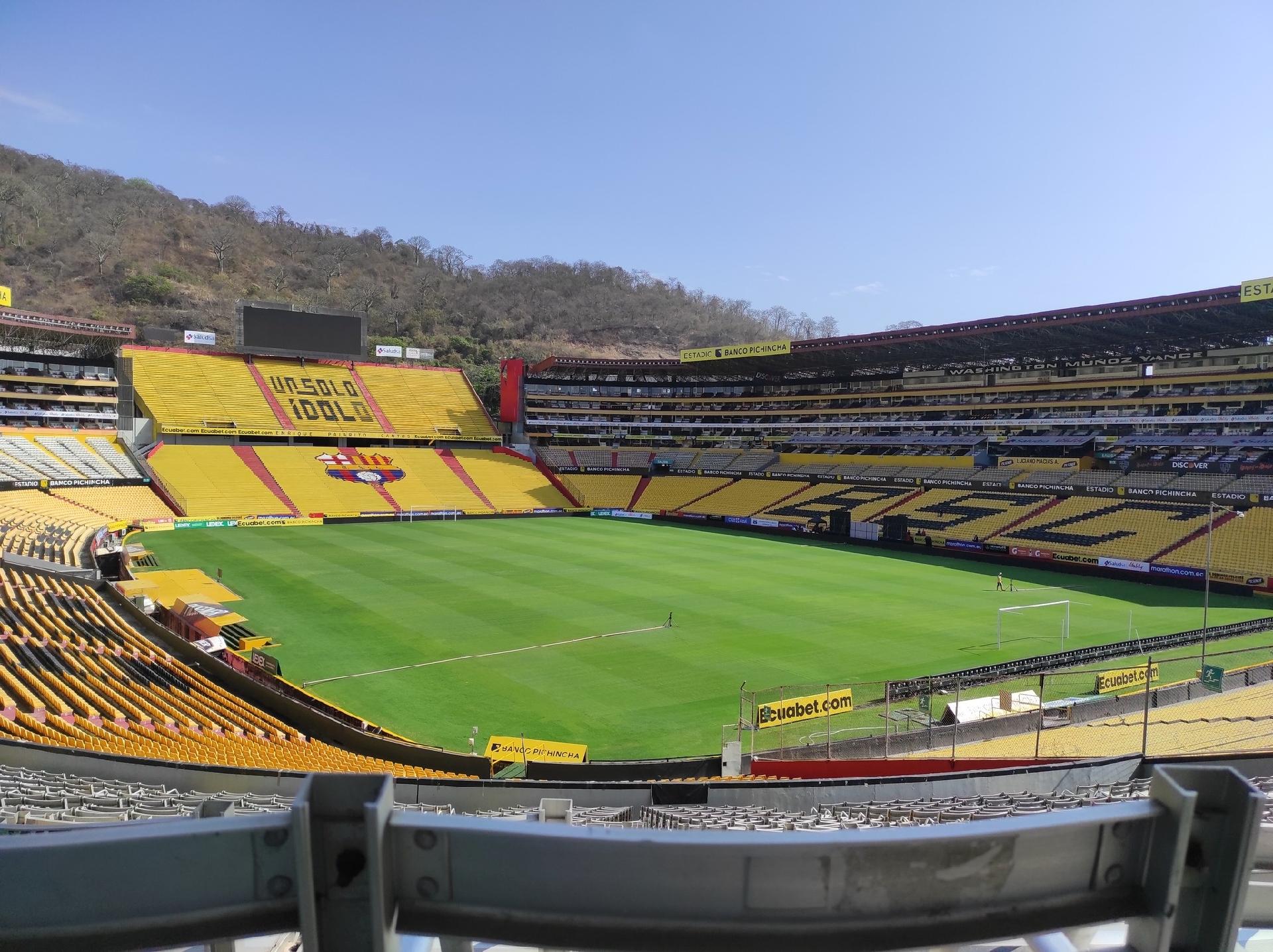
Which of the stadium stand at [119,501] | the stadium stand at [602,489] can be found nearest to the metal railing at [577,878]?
the stadium stand at [119,501]

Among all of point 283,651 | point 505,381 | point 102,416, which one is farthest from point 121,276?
point 283,651

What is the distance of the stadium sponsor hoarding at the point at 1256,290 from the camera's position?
41.2m

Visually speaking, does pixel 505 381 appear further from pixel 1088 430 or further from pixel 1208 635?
pixel 1208 635

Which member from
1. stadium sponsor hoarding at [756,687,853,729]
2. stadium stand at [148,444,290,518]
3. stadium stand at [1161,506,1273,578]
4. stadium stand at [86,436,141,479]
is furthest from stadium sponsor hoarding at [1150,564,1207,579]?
stadium stand at [86,436,141,479]

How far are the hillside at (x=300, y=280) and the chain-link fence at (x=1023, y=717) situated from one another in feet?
267

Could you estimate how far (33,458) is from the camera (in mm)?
52969

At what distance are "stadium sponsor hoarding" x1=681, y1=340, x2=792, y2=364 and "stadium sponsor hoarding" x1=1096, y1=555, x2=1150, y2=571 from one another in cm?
3173

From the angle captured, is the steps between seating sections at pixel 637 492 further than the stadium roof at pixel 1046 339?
Yes

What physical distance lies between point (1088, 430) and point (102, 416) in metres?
79.1

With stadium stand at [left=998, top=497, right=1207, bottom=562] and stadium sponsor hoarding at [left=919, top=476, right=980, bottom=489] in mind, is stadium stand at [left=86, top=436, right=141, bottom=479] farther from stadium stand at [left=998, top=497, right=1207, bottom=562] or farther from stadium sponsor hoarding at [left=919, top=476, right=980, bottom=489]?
stadium stand at [left=998, top=497, right=1207, bottom=562]

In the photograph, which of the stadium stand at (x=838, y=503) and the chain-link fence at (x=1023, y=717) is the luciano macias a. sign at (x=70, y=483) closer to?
the stadium stand at (x=838, y=503)

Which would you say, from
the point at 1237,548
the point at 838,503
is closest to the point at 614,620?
the point at 1237,548

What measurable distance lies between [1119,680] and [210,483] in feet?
198

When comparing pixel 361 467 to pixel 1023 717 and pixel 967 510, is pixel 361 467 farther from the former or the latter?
pixel 1023 717
